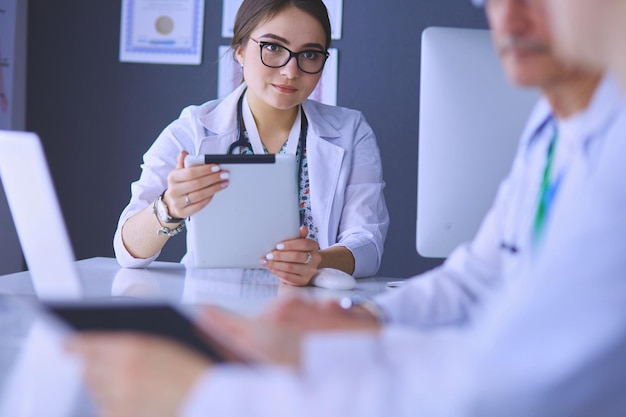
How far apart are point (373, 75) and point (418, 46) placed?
257 mm

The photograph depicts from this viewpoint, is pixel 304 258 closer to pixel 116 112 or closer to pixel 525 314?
pixel 525 314

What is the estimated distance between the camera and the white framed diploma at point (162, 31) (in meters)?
4.07

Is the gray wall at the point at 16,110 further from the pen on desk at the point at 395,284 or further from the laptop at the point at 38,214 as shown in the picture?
the laptop at the point at 38,214

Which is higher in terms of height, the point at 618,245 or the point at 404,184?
the point at 618,245

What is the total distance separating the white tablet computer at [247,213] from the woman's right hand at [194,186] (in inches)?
0.6

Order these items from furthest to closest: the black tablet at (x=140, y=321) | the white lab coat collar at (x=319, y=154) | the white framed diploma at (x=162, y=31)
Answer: the white framed diploma at (x=162, y=31)
the white lab coat collar at (x=319, y=154)
the black tablet at (x=140, y=321)

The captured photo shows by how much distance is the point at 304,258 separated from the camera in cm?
210

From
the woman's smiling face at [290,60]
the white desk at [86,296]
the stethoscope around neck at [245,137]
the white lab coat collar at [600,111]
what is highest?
the woman's smiling face at [290,60]

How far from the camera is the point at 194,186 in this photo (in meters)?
2.02

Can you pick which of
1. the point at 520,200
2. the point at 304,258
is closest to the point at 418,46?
the point at 304,258

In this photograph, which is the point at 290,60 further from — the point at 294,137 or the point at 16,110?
the point at 16,110

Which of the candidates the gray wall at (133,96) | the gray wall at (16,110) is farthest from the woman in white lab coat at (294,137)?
the gray wall at (16,110)

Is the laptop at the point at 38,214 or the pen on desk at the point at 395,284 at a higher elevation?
the laptop at the point at 38,214

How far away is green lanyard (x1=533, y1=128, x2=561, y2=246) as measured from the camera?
3.71 feet
